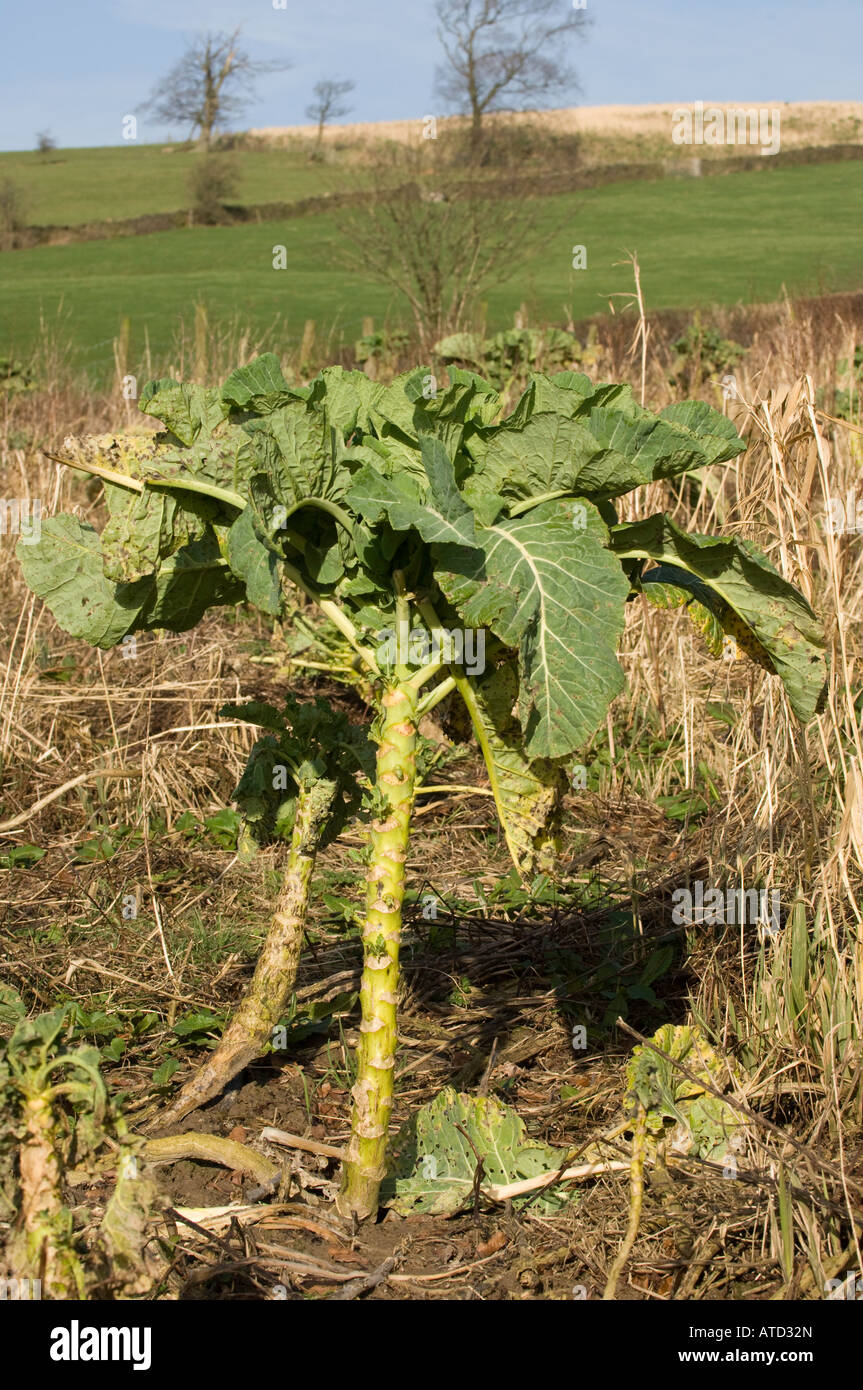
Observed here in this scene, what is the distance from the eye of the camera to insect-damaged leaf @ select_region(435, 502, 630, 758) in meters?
1.55

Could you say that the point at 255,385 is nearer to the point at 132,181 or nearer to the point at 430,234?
the point at 430,234

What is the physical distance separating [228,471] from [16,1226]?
1.11m

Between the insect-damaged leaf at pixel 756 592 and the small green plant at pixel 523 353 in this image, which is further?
the small green plant at pixel 523 353

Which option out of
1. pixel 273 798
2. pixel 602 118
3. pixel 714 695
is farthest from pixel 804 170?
pixel 273 798

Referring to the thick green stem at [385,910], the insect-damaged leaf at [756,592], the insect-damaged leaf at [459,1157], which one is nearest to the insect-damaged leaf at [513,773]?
the thick green stem at [385,910]

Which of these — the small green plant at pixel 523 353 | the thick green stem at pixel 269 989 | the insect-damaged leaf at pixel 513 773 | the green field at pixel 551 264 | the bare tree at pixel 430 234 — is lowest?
the thick green stem at pixel 269 989

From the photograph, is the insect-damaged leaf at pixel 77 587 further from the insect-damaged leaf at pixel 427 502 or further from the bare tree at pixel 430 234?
the bare tree at pixel 430 234

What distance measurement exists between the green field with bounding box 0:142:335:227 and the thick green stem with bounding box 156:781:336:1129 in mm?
32522

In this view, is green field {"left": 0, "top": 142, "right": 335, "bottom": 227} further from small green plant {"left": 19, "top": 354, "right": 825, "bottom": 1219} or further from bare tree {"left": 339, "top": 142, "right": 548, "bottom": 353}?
small green plant {"left": 19, "top": 354, "right": 825, "bottom": 1219}

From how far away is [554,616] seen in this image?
1.57 meters

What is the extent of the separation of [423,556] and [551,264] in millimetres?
28787

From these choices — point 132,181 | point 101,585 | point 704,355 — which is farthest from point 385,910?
point 132,181

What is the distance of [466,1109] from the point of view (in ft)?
6.77

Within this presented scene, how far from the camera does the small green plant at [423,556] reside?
5.17 ft
